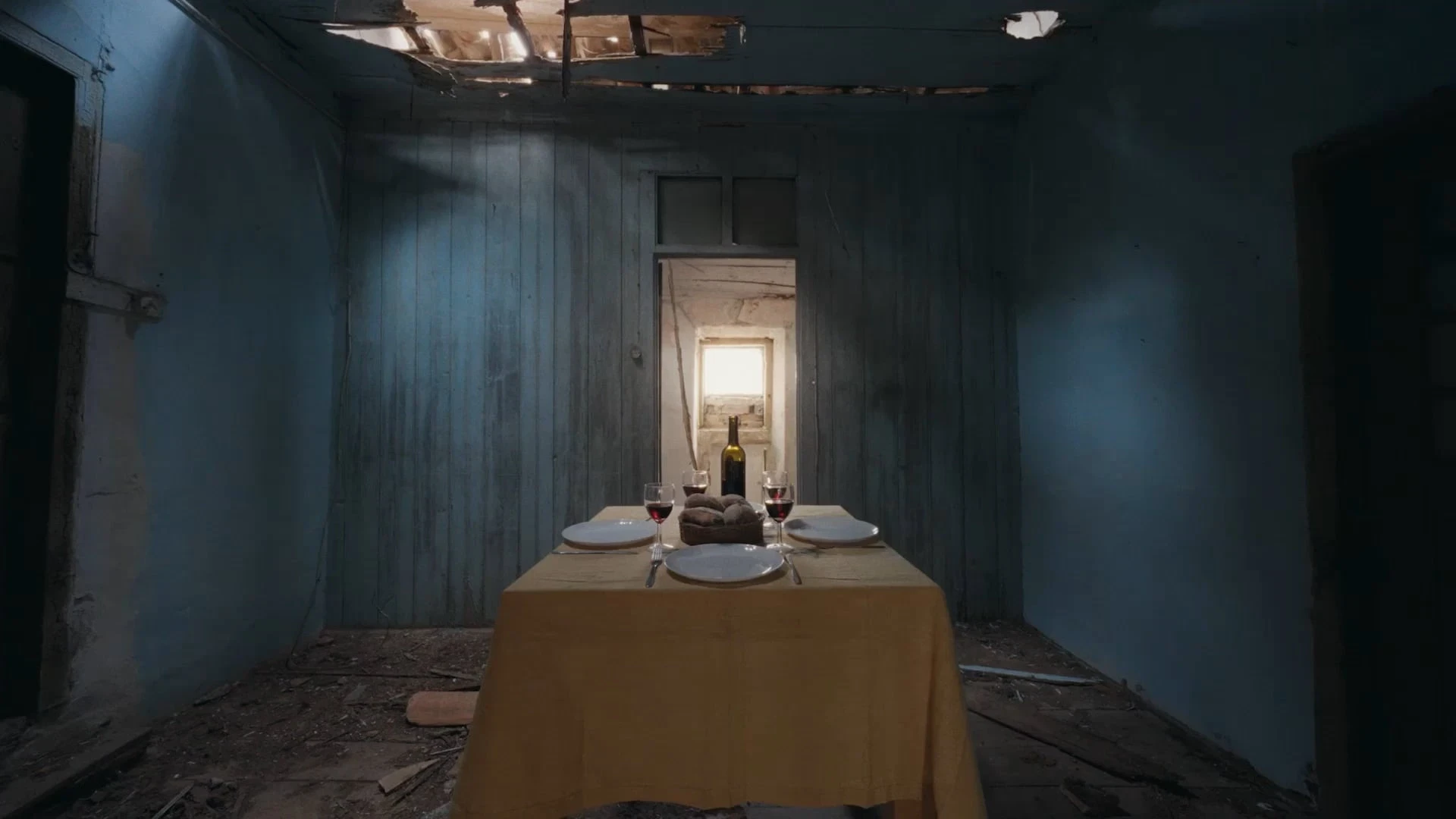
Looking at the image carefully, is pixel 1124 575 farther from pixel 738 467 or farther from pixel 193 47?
pixel 193 47

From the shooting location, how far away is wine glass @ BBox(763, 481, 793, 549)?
1.38 meters

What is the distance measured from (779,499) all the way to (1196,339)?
1596mm

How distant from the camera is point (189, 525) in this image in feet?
6.98

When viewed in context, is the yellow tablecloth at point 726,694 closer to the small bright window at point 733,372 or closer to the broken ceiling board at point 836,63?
the broken ceiling board at point 836,63

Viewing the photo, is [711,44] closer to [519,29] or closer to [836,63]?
[836,63]

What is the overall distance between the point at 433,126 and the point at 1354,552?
3.95 m

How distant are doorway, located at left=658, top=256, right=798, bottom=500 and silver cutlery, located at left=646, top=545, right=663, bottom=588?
9.65ft

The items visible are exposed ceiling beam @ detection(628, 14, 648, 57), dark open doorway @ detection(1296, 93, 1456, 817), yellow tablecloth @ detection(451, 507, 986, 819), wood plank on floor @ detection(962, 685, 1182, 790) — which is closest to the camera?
yellow tablecloth @ detection(451, 507, 986, 819)

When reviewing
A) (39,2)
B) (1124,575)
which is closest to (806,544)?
(1124,575)

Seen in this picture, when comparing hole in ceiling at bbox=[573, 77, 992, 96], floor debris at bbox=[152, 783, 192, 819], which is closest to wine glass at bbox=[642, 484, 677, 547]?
floor debris at bbox=[152, 783, 192, 819]

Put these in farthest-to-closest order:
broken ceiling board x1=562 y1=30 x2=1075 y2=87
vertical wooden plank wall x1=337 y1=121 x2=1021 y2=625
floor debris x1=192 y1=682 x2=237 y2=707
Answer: vertical wooden plank wall x1=337 y1=121 x2=1021 y2=625, broken ceiling board x1=562 y1=30 x2=1075 y2=87, floor debris x1=192 y1=682 x2=237 y2=707

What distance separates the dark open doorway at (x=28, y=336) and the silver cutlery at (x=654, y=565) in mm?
1924

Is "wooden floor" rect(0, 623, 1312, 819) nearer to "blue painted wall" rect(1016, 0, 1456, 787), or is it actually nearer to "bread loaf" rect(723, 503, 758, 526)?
"blue painted wall" rect(1016, 0, 1456, 787)

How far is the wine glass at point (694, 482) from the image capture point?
61.1 inches
